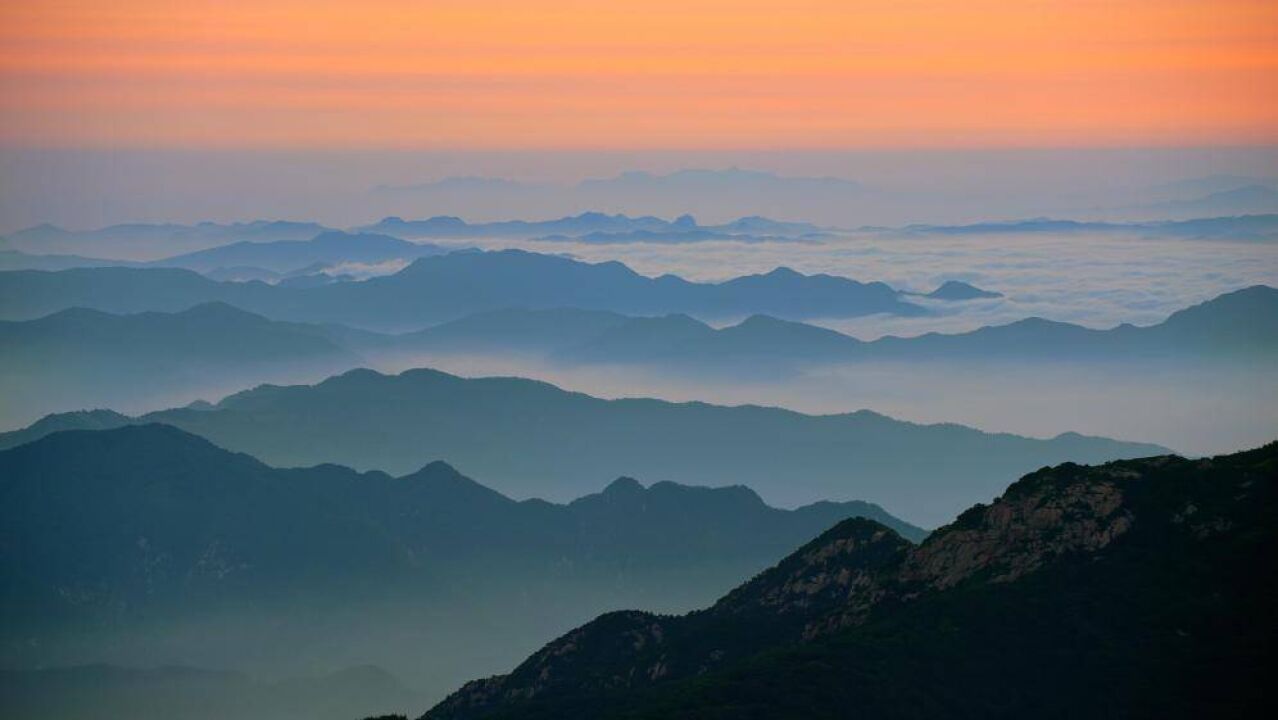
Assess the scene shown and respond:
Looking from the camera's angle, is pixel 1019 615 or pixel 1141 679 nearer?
pixel 1141 679

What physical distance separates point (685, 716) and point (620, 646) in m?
28.9

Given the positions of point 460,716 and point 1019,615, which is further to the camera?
point 460,716

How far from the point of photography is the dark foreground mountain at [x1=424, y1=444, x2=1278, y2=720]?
346ft

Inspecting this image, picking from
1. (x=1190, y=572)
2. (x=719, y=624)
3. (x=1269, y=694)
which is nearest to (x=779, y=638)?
(x=719, y=624)

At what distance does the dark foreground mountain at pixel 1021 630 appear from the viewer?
346 ft

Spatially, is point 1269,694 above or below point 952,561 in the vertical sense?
below

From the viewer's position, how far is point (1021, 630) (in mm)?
111812

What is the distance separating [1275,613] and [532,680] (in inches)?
1996

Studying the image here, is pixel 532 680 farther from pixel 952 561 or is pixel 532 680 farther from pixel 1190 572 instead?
pixel 1190 572

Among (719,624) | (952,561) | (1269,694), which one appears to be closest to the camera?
(1269,694)

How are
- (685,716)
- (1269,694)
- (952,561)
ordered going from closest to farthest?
(1269,694) → (685,716) → (952,561)

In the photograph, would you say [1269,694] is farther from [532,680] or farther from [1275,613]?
[532,680]

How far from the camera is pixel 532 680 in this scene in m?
133

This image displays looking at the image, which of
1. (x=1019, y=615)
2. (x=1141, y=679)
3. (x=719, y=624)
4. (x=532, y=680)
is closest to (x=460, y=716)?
(x=532, y=680)
